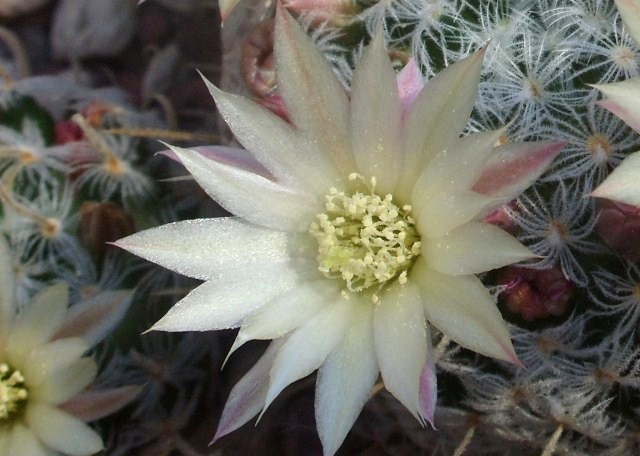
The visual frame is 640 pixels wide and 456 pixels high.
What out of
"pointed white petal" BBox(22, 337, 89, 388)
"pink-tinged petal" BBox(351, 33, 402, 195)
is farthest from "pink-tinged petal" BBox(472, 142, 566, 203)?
"pointed white petal" BBox(22, 337, 89, 388)

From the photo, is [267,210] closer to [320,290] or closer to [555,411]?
[320,290]

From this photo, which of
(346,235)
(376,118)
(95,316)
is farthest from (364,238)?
(95,316)

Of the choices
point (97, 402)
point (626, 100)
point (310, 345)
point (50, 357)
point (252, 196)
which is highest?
point (626, 100)

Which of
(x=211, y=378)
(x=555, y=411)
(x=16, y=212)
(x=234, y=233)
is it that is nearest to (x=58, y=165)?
(x=16, y=212)

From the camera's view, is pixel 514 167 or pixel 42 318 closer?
pixel 514 167

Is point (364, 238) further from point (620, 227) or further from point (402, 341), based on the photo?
point (620, 227)

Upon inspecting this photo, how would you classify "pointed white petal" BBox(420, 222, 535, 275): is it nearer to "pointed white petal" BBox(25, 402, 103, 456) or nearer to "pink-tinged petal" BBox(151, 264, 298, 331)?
"pink-tinged petal" BBox(151, 264, 298, 331)
